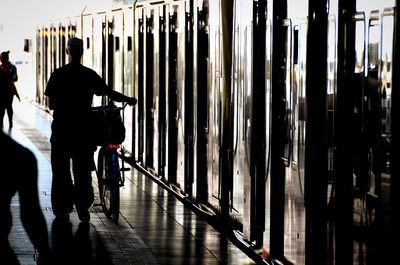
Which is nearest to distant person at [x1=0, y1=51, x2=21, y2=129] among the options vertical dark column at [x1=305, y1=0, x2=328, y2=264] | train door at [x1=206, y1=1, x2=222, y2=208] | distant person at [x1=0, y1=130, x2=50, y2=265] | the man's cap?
distant person at [x1=0, y1=130, x2=50, y2=265]

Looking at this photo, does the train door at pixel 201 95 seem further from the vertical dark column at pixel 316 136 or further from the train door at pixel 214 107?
the vertical dark column at pixel 316 136

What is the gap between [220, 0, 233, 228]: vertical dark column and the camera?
1027cm

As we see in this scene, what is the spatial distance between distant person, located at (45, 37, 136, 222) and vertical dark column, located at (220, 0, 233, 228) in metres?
1.11

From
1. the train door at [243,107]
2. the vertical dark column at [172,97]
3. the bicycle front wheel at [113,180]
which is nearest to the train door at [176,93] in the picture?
the vertical dark column at [172,97]

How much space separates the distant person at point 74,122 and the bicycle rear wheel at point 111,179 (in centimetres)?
A: 34

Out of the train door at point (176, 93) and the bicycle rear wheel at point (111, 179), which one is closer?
the bicycle rear wheel at point (111, 179)

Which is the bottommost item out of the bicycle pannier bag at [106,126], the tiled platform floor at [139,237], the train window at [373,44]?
the tiled platform floor at [139,237]

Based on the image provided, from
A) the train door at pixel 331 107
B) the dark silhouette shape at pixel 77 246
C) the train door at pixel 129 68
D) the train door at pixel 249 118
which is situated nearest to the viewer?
the train door at pixel 331 107

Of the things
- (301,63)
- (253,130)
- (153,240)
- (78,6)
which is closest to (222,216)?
(153,240)

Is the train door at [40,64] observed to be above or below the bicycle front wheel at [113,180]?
above

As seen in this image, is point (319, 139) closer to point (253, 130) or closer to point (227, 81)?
point (253, 130)

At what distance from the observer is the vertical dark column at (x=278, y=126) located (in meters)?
8.20

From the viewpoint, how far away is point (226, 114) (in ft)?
34.2

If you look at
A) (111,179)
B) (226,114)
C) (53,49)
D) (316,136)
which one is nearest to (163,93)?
(111,179)
